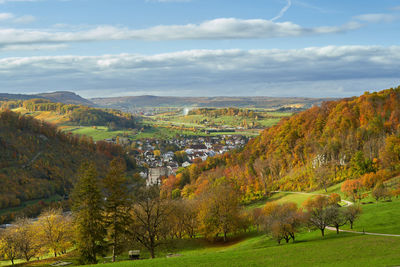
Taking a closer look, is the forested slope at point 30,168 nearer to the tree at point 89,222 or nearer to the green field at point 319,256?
the tree at point 89,222

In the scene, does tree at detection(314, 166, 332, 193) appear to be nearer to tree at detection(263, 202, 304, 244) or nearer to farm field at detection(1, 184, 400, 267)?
farm field at detection(1, 184, 400, 267)

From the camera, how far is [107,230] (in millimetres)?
52625

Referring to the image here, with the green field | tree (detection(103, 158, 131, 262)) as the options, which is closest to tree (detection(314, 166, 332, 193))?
the green field

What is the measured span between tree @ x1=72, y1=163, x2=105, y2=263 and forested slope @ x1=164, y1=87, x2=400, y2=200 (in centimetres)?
6003

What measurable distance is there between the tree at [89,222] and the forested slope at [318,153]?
60030mm

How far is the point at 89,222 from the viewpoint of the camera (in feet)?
159

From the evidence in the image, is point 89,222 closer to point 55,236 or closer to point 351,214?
point 55,236

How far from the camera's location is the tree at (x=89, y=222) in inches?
1890

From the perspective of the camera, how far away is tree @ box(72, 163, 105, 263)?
48000 millimetres

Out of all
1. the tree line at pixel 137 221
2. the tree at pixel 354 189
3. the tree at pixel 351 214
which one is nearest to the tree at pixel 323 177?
the tree at pixel 354 189

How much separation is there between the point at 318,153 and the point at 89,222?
284 ft

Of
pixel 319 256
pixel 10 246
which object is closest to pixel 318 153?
pixel 319 256

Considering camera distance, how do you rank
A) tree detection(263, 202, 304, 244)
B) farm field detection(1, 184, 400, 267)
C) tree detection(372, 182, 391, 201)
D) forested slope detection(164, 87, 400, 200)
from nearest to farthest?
1. farm field detection(1, 184, 400, 267)
2. tree detection(263, 202, 304, 244)
3. tree detection(372, 182, 391, 201)
4. forested slope detection(164, 87, 400, 200)

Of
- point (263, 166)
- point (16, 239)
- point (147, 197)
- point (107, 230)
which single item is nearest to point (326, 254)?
point (147, 197)
